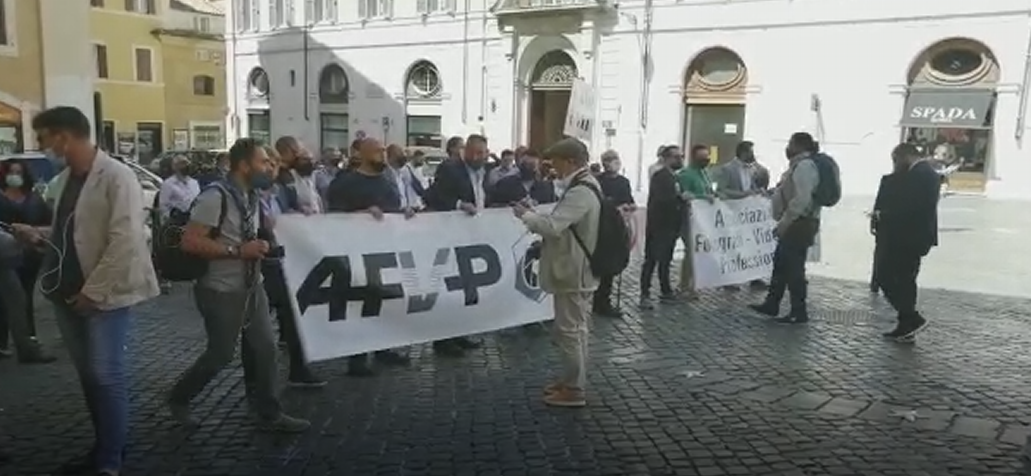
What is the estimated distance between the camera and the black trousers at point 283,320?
5645mm

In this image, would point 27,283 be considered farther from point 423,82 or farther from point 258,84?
point 258,84

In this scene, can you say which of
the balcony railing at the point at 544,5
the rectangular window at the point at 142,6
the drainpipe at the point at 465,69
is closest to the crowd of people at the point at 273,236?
the balcony railing at the point at 544,5

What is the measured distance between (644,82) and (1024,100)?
11.6m

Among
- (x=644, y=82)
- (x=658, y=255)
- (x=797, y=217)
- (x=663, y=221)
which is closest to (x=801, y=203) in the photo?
(x=797, y=217)

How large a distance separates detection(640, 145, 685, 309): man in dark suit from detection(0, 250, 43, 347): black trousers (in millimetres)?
5588

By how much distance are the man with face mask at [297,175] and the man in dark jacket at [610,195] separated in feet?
9.23

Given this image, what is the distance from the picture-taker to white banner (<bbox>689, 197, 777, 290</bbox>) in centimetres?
939

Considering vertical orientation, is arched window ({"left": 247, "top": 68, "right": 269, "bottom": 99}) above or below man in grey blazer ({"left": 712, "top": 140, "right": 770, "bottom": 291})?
above

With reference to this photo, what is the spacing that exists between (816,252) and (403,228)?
7.67m

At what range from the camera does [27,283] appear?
6953 millimetres

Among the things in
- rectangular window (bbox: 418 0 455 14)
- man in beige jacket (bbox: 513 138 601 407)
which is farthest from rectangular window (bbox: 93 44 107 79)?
Answer: man in beige jacket (bbox: 513 138 601 407)

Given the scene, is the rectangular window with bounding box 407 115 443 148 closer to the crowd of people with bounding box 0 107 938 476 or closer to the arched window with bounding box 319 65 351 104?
the arched window with bounding box 319 65 351 104

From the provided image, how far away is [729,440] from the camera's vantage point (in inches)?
201

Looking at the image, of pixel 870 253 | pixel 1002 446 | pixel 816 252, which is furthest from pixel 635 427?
pixel 870 253
